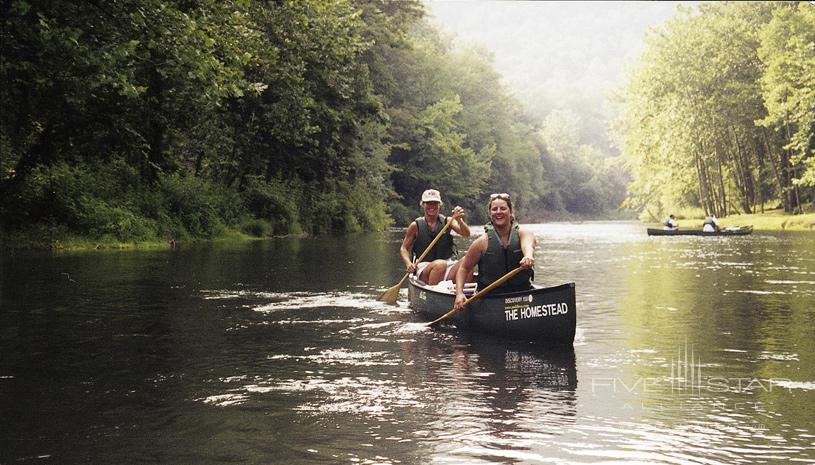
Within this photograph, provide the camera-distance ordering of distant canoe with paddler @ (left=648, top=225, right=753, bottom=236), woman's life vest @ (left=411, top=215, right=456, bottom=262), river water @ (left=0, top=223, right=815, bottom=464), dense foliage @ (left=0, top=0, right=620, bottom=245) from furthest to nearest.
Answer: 1. distant canoe with paddler @ (left=648, top=225, right=753, bottom=236)
2. dense foliage @ (left=0, top=0, right=620, bottom=245)
3. woman's life vest @ (left=411, top=215, right=456, bottom=262)
4. river water @ (left=0, top=223, right=815, bottom=464)

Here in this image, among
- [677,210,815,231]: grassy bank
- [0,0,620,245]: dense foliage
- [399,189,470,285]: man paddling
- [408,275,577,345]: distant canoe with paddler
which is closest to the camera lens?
[408,275,577,345]: distant canoe with paddler

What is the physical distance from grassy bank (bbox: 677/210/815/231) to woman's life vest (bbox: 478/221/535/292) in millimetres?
39737

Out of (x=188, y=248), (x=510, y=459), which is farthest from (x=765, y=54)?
(x=510, y=459)

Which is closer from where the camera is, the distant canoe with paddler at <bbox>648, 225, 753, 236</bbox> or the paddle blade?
the paddle blade

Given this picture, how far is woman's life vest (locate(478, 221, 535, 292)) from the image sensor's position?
1066 cm

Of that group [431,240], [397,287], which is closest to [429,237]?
[431,240]

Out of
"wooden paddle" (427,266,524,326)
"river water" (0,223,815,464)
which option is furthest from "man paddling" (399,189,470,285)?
"wooden paddle" (427,266,524,326)

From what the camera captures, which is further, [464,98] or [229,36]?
[464,98]

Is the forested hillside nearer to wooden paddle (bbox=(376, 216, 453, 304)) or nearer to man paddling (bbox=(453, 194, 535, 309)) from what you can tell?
wooden paddle (bbox=(376, 216, 453, 304))

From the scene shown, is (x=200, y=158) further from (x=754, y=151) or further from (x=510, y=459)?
(x=754, y=151)

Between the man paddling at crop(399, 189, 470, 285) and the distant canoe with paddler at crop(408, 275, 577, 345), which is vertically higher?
the man paddling at crop(399, 189, 470, 285)

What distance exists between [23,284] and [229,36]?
1016 centimetres

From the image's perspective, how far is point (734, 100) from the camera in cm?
5334

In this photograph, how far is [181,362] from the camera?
898cm
